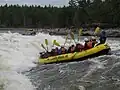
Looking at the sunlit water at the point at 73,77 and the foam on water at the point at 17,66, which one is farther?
the foam on water at the point at 17,66

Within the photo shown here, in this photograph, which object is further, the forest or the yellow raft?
the forest

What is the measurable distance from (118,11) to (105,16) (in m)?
8.57

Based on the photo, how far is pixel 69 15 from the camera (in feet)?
358

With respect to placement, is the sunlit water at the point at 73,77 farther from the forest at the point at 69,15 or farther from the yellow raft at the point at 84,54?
the forest at the point at 69,15

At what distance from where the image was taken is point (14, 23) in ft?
426

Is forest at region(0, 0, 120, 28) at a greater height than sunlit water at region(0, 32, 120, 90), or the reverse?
sunlit water at region(0, 32, 120, 90)

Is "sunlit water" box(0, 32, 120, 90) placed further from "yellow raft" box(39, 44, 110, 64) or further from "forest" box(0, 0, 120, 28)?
"forest" box(0, 0, 120, 28)

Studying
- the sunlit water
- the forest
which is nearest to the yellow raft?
the sunlit water

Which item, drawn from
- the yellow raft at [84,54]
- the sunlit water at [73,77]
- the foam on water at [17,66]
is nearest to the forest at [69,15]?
the foam on water at [17,66]

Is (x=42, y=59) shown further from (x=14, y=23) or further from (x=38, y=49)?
(x=14, y=23)

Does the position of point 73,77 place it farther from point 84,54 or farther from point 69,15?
point 69,15

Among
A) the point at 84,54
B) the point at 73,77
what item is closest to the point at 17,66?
the point at 84,54

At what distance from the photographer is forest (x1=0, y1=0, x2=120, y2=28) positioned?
3167 inches

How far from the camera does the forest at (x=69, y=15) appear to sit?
Answer: 80438mm
